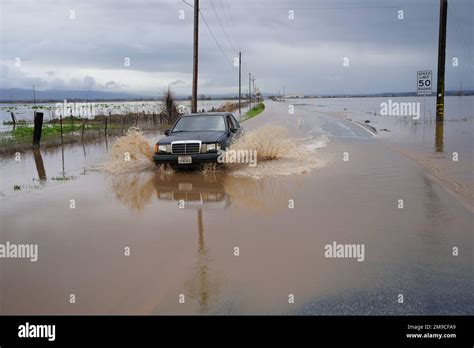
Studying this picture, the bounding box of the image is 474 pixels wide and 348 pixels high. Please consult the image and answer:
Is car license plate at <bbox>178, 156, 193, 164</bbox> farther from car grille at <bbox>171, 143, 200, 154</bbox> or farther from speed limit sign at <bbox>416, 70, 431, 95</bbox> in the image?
speed limit sign at <bbox>416, 70, 431, 95</bbox>

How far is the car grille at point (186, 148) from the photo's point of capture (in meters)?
13.9

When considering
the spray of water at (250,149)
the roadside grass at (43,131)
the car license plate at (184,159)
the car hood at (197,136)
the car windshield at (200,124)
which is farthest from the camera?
the roadside grass at (43,131)

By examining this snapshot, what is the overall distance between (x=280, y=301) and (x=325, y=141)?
18.4m

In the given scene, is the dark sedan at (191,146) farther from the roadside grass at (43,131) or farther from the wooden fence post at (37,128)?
the roadside grass at (43,131)

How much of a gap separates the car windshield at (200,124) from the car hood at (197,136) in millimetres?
456

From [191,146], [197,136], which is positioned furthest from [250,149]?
[191,146]

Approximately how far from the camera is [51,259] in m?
6.80

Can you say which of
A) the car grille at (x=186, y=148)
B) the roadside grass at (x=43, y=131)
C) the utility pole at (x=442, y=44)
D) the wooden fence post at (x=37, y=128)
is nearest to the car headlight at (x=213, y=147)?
the car grille at (x=186, y=148)

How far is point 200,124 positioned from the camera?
15383 mm

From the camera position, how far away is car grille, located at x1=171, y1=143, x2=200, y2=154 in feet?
45.5

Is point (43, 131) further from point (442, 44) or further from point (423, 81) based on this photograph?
point (442, 44)

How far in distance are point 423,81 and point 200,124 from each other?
18525 millimetres

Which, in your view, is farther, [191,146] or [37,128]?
[37,128]

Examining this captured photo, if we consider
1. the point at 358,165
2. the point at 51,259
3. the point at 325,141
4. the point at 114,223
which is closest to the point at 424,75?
the point at 325,141
